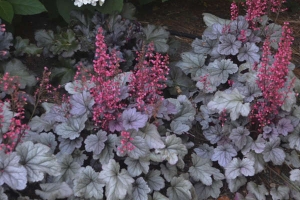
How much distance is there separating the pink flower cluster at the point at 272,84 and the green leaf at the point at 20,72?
1.21m

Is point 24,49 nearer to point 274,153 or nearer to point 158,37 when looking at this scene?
point 158,37

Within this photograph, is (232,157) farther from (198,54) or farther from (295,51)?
(295,51)

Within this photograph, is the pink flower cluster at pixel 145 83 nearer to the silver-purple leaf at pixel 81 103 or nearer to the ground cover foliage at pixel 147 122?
the ground cover foliage at pixel 147 122

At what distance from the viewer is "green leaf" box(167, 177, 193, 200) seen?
241cm

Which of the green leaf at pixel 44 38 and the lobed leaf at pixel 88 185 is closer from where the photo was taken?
the lobed leaf at pixel 88 185

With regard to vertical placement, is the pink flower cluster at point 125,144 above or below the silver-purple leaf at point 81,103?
below

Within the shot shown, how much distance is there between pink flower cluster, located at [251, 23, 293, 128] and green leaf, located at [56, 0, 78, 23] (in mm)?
1316

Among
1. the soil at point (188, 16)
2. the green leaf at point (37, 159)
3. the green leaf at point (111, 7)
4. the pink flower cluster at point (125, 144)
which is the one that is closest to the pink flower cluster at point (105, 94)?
the pink flower cluster at point (125, 144)

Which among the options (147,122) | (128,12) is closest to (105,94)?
(147,122)

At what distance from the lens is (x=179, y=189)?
243cm

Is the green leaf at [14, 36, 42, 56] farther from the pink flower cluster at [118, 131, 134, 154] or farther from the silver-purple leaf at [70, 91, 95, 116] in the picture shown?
the pink flower cluster at [118, 131, 134, 154]

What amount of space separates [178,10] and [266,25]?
0.91 metres

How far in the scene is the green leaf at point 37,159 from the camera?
7.13 ft

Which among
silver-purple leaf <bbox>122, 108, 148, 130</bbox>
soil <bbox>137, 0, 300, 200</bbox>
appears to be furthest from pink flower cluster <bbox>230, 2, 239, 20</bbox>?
silver-purple leaf <bbox>122, 108, 148, 130</bbox>
